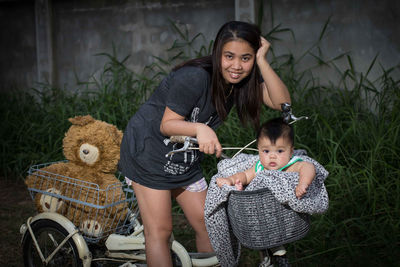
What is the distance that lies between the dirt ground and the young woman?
3.82 ft

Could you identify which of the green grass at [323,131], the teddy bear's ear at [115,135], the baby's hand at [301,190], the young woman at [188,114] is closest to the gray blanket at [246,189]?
the baby's hand at [301,190]

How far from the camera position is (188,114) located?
2.09 metres

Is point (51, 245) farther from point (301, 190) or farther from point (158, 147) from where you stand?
point (301, 190)

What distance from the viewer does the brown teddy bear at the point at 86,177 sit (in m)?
2.72

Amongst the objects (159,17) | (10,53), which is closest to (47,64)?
(10,53)

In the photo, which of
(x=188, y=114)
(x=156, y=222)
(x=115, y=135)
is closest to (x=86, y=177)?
(x=115, y=135)

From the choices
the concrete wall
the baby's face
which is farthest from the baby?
the concrete wall

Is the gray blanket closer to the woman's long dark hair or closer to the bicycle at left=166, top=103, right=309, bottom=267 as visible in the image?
the bicycle at left=166, top=103, right=309, bottom=267

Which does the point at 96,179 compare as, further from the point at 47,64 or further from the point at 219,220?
the point at 47,64

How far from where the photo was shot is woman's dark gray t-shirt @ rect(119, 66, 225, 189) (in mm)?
2145

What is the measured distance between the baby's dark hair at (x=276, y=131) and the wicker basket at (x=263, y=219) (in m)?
0.22

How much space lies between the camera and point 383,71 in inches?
178

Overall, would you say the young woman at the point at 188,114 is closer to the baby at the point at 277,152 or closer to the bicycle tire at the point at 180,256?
the bicycle tire at the point at 180,256

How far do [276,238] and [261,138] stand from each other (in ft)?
1.25
